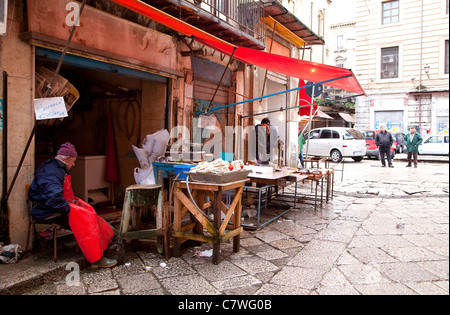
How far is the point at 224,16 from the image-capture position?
814 centimetres

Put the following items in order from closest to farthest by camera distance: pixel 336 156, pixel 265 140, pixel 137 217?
pixel 137 217
pixel 265 140
pixel 336 156

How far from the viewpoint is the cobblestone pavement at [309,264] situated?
330cm

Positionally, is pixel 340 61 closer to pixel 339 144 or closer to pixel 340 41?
pixel 340 41

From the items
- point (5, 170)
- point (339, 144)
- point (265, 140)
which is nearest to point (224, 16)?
point (265, 140)

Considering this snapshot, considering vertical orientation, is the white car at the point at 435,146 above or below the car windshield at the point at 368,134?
below

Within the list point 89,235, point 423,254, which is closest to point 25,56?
point 89,235

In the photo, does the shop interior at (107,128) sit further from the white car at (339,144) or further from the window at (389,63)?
the window at (389,63)

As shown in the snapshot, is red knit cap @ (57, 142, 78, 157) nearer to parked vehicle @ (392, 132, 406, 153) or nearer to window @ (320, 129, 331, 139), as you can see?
window @ (320, 129, 331, 139)

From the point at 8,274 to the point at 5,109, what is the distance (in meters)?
1.84

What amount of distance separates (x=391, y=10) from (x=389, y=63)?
8449mm

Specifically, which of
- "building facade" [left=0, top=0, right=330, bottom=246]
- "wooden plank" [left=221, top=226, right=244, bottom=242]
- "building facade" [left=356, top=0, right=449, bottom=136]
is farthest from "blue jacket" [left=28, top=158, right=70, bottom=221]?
"building facade" [left=356, top=0, right=449, bottom=136]

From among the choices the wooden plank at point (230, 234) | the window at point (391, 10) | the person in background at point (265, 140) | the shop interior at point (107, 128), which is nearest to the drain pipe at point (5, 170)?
the shop interior at point (107, 128)

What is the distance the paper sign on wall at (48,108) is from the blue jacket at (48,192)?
0.58 metres

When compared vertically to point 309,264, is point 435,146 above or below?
above
